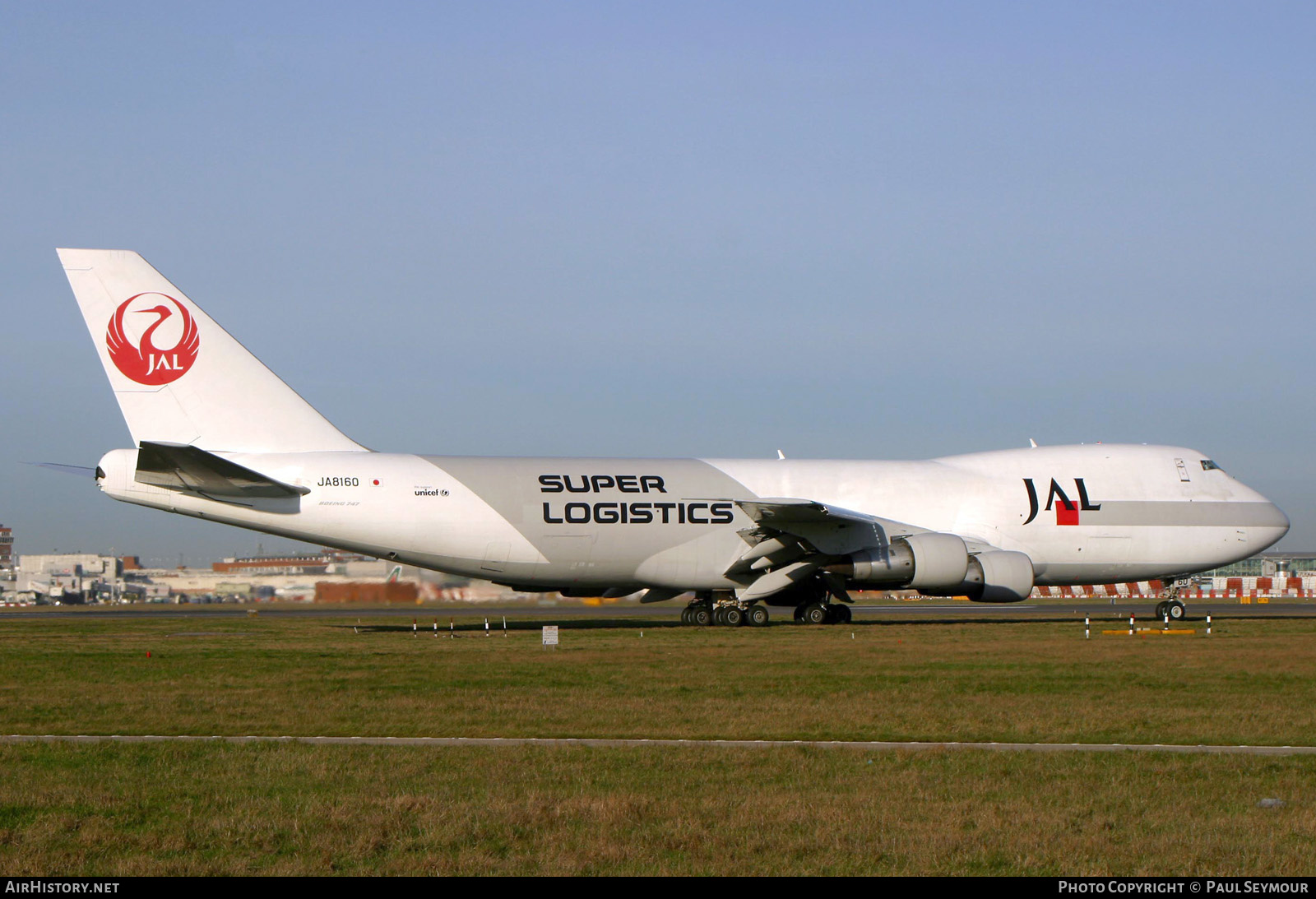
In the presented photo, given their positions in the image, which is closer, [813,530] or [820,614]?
[813,530]

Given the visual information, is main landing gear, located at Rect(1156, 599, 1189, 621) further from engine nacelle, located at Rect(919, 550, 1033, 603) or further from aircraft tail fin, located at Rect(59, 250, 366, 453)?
aircraft tail fin, located at Rect(59, 250, 366, 453)

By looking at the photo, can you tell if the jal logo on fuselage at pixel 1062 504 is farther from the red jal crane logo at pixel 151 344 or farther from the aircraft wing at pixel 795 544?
the red jal crane logo at pixel 151 344

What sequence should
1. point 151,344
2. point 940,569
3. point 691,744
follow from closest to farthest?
point 691,744 → point 151,344 → point 940,569

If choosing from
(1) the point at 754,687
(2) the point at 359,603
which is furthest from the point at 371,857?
(2) the point at 359,603

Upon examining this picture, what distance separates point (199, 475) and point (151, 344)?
347 cm

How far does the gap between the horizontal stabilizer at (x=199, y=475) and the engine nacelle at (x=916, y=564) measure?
1434 cm

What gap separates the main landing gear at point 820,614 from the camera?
3584cm

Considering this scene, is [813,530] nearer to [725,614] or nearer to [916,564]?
[916,564]

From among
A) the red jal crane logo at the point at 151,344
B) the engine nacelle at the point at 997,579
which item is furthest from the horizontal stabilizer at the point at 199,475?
the engine nacelle at the point at 997,579

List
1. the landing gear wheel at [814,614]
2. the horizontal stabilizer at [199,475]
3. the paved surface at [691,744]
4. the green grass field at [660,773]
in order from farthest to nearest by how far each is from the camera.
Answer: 1. the landing gear wheel at [814,614]
2. the horizontal stabilizer at [199,475]
3. the paved surface at [691,744]
4. the green grass field at [660,773]

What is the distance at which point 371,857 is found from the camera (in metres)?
8.23

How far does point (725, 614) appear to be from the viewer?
118 feet

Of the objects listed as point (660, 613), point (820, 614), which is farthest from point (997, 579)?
point (660, 613)
